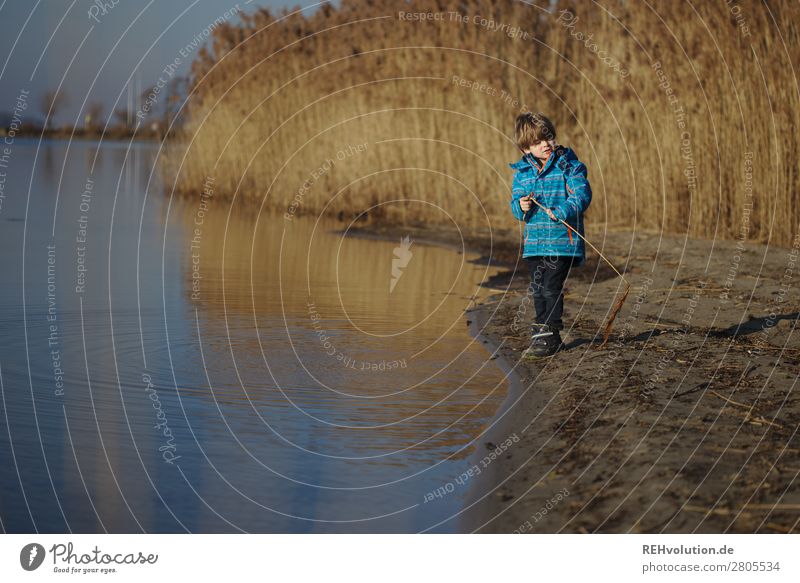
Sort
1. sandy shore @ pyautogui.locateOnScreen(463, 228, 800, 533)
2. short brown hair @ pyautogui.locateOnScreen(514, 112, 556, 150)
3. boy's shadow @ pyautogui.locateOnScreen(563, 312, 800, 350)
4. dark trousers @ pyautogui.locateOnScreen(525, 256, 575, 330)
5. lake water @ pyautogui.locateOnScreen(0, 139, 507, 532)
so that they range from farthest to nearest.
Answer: boy's shadow @ pyautogui.locateOnScreen(563, 312, 800, 350), dark trousers @ pyautogui.locateOnScreen(525, 256, 575, 330), short brown hair @ pyautogui.locateOnScreen(514, 112, 556, 150), lake water @ pyautogui.locateOnScreen(0, 139, 507, 532), sandy shore @ pyautogui.locateOnScreen(463, 228, 800, 533)

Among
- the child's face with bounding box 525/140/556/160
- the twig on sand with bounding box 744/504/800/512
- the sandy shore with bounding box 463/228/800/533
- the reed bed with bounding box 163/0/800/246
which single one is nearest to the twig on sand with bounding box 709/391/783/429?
the sandy shore with bounding box 463/228/800/533

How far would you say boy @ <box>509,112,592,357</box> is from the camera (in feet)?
25.5

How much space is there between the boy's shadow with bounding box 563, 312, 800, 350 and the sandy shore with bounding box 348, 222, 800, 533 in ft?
0.05

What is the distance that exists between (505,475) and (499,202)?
12.7m

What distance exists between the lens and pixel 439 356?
8586 millimetres

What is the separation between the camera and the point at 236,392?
23.9ft

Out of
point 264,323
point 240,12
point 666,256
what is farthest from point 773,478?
point 240,12

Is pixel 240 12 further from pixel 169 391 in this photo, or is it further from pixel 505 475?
pixel 505 475

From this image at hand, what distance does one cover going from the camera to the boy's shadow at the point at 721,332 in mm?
8336

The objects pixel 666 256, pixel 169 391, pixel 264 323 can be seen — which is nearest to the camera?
pixel 169 391

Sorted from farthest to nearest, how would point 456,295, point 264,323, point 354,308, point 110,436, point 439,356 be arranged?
point 456,295
point 354,308
point 264,323
point 439,356
point 110,436

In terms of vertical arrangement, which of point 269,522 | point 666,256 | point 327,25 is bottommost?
point 269,522

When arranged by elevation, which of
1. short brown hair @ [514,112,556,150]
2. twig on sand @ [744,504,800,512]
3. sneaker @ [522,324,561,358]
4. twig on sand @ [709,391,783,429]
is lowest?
twig on sand @ [744,504,800,512]
